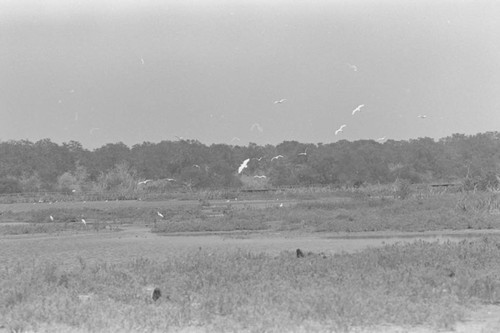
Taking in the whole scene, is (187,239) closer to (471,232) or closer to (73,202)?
(471,232)

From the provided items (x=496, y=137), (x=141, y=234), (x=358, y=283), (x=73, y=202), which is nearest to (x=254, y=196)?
(x=73, y=202)

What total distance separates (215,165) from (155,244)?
64.8 meters

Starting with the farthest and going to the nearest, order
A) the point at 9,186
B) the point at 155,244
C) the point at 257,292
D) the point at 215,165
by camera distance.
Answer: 1. the point at 215,165
2. the point at 9,186
3. the point at 155,244
4. the point at 257,292

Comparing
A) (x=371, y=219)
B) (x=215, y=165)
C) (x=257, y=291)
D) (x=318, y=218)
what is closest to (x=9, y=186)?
(x=215, y=165)

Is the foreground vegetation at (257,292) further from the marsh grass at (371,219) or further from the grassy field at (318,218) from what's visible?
the grassy field at (318,218)

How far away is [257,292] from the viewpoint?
12.4 meters

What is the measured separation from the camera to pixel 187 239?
88.5ft

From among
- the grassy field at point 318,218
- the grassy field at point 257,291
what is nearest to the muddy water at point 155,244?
the grassy field at point 257,291

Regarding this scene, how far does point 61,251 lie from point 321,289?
1275cm

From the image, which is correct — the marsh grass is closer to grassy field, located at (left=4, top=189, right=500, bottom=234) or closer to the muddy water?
grassy field, located at (left=4, top=189, right=500, bottom=234)

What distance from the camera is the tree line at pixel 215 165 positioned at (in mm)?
84438

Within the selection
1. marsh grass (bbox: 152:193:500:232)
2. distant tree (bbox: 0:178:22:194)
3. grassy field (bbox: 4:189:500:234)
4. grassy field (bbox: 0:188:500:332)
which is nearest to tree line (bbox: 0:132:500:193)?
distant tree (bbox: 0:178:22:194)

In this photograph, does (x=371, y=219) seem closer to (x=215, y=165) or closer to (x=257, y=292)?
(x=257, y=292)

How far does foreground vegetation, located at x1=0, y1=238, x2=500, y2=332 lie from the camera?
1064 centimetres
